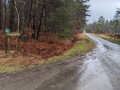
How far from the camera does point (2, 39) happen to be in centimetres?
856

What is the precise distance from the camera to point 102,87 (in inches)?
121

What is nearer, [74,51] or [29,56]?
[29,56]

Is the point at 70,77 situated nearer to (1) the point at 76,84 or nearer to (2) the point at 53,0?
(1) the point at 76,84

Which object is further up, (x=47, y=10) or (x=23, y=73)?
(x=47, y=10)

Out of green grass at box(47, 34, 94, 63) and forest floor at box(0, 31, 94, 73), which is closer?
forest floor at box(0, 31, 94, 73)

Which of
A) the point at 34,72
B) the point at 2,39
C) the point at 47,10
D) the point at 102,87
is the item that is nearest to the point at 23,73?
the point at 34,72

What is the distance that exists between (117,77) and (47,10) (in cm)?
1161

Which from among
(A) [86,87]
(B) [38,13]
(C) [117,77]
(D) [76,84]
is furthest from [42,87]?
(B) [38,13]

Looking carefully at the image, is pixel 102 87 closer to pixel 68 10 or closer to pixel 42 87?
pixel 42 87

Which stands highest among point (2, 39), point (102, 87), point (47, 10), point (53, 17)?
point (47, 10)

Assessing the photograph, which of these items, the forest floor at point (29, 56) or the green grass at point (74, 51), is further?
the green grass at point (74, 51)

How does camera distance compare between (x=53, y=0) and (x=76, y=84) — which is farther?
(x=53, y=0)

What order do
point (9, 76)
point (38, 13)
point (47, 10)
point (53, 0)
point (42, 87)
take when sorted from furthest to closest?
point (38, 13) → point (47, 10) → point (53, 0) → point (9, 76) → point (42, 87)

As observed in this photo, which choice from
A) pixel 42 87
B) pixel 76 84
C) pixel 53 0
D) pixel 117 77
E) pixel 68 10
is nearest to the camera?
pixel 42 87
